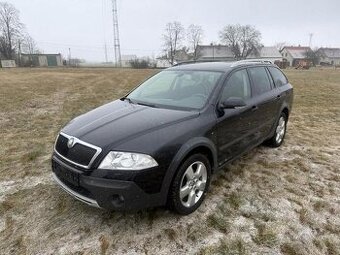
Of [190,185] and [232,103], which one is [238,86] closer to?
[232,103]

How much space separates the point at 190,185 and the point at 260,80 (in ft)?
7.94

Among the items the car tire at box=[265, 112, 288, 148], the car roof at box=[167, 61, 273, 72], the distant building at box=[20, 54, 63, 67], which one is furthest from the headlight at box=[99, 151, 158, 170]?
the distant building at box=[20, 54, 63, 67]

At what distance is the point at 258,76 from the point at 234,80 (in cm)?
92

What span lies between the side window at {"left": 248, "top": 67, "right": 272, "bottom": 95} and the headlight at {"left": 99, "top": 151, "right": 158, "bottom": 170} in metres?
2.46

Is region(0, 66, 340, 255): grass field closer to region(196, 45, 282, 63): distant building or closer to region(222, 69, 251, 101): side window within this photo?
region(222, 69, 251, 101): side window

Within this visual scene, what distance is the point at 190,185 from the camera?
3.27m

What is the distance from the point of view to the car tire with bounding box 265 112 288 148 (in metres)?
5.38

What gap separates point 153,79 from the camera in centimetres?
467

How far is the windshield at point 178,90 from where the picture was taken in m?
3.69

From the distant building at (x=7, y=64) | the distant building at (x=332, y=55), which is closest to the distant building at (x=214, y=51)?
the distant building at (x=332, y=55)

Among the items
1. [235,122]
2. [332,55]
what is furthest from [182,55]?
[235,122]

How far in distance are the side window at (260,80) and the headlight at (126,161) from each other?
2455mm

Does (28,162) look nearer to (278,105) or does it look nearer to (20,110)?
(278,105)

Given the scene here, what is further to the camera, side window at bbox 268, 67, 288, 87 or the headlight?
side window at bbox 268, 67, 288, 87
